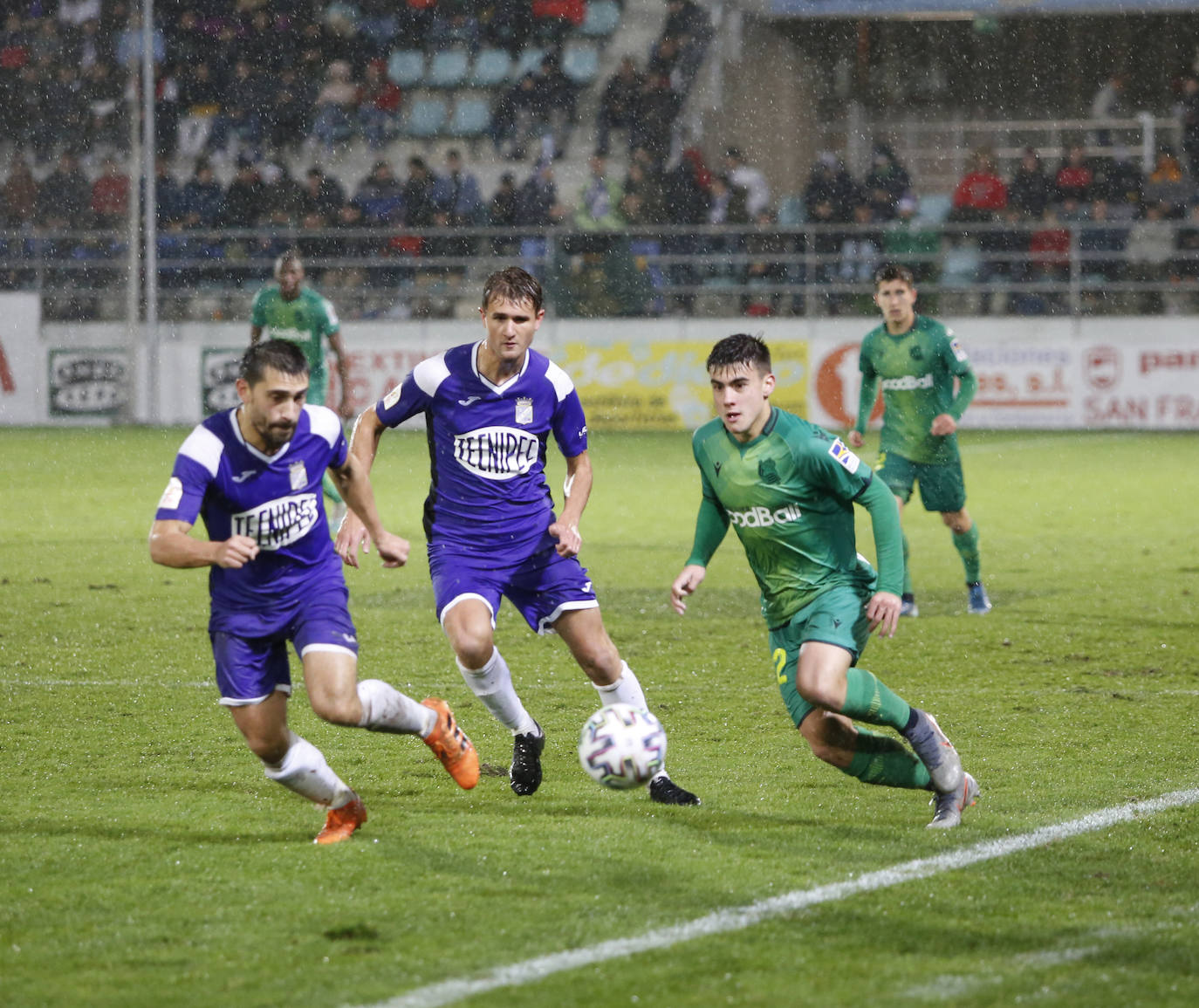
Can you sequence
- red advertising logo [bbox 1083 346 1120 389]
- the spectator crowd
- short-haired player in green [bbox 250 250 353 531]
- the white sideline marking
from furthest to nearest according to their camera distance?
the spectator crowd < red advertising logo [bbox 1083 346 1120 389] < short-haired player in green [bbox 250 250 353 531] < the white sideline marking

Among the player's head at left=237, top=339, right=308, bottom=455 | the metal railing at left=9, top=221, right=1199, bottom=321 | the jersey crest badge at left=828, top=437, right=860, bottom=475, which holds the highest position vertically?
the metal railing at left=9, top=221, right=1199, bottom=321

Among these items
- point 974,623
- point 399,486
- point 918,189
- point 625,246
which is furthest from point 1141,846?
point 918,189

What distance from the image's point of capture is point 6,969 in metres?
3.98

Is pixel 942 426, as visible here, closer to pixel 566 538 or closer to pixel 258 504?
pixel 566 538

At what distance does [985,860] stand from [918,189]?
24.1 meters

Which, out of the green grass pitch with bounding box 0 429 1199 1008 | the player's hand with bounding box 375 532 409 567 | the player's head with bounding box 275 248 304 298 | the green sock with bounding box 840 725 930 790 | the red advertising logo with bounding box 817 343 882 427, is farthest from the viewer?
the red advertising logo with bounding box 817 343 882 427

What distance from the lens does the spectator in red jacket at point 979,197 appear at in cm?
2458

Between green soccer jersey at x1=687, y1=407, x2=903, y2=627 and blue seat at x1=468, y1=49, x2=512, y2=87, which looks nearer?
green soccer jersey at x1=687, y1=407, x2=903, y2=627

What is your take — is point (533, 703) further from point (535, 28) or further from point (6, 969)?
point (535, 28)

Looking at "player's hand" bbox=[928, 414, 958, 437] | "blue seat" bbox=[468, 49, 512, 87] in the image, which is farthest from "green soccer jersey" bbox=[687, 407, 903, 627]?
"blue seat" bbox=[468, 49, 512, 87]

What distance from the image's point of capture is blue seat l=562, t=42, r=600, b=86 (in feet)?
95.3

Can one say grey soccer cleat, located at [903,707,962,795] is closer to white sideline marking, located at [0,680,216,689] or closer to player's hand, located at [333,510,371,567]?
player's hand, located at [333,510,371,567]

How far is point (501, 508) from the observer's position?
613 centimetres

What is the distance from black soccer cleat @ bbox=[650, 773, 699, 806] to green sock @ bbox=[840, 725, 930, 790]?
57 cm
